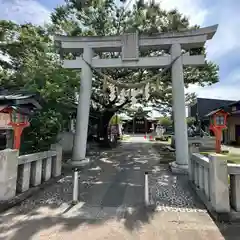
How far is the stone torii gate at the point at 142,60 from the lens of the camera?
330 inches

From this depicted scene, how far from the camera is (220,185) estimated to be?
13.5ft

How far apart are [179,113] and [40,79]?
567 cm

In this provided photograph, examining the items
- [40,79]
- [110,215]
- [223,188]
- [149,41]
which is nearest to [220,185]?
[223,188]

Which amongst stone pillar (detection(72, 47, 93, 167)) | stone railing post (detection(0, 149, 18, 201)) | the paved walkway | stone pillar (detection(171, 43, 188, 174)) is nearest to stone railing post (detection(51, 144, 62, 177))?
the paved walkway

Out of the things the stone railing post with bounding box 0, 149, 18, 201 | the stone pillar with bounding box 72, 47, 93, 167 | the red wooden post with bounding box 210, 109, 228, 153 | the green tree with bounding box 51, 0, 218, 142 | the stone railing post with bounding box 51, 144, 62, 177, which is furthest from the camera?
the green tree with bounding box 51, 0, 218, 142

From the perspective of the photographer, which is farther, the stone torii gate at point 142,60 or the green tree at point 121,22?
the green tree at point 121,22

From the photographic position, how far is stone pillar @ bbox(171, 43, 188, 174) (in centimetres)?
833

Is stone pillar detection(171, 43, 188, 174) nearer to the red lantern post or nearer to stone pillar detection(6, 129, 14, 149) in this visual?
the red lantern post

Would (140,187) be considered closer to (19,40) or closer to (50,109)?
(50,109)

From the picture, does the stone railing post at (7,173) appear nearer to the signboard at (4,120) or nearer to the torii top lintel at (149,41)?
the signboard at (4,120)

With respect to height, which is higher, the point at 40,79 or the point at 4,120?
the point at 40,79

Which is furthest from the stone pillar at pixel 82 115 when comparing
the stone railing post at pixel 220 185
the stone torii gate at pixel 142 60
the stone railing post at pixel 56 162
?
the stone railing post at pixel 220 185

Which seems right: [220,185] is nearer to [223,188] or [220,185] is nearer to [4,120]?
[223,188]

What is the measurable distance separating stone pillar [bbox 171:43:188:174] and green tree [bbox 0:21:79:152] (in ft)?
13.7
